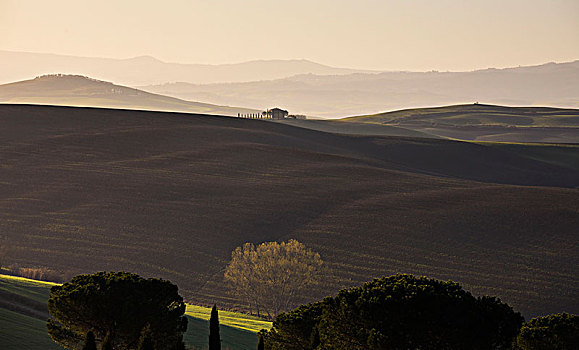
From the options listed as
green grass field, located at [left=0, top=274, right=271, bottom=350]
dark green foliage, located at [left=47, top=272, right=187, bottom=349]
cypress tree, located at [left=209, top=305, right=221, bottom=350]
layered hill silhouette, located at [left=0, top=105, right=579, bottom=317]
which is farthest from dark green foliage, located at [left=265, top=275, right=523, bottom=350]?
layered hill silhouette, located at [left=0, top=105, right=579, bottom=317]

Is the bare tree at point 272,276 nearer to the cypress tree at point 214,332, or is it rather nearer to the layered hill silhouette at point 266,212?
the layered hill silhouette at point 266,212

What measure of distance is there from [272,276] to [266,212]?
43.9 ft

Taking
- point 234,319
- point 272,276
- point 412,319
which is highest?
point 412,319

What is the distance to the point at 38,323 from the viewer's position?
37.7m

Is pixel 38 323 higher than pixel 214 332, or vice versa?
pixel 214 332

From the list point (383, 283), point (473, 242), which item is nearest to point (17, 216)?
point (473, 242)

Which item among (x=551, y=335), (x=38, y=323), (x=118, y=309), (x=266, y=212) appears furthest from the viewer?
(x=266, y=212)

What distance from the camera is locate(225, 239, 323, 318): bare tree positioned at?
61.7 metres

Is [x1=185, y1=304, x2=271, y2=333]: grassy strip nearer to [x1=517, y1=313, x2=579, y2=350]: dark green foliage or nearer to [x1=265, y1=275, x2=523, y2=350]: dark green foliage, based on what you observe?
[x1=265, y1=275, x2=523, y2=350]: dark green foliage

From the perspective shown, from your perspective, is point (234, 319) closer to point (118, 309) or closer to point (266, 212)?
point (266, 212)

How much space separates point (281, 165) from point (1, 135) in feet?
129

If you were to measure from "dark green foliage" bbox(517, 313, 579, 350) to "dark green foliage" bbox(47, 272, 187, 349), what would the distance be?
12.7 meters

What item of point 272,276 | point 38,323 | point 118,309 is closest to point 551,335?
point 118,309

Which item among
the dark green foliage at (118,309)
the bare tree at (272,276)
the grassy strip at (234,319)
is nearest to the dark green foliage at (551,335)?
the dark green foliage at (118,309)
